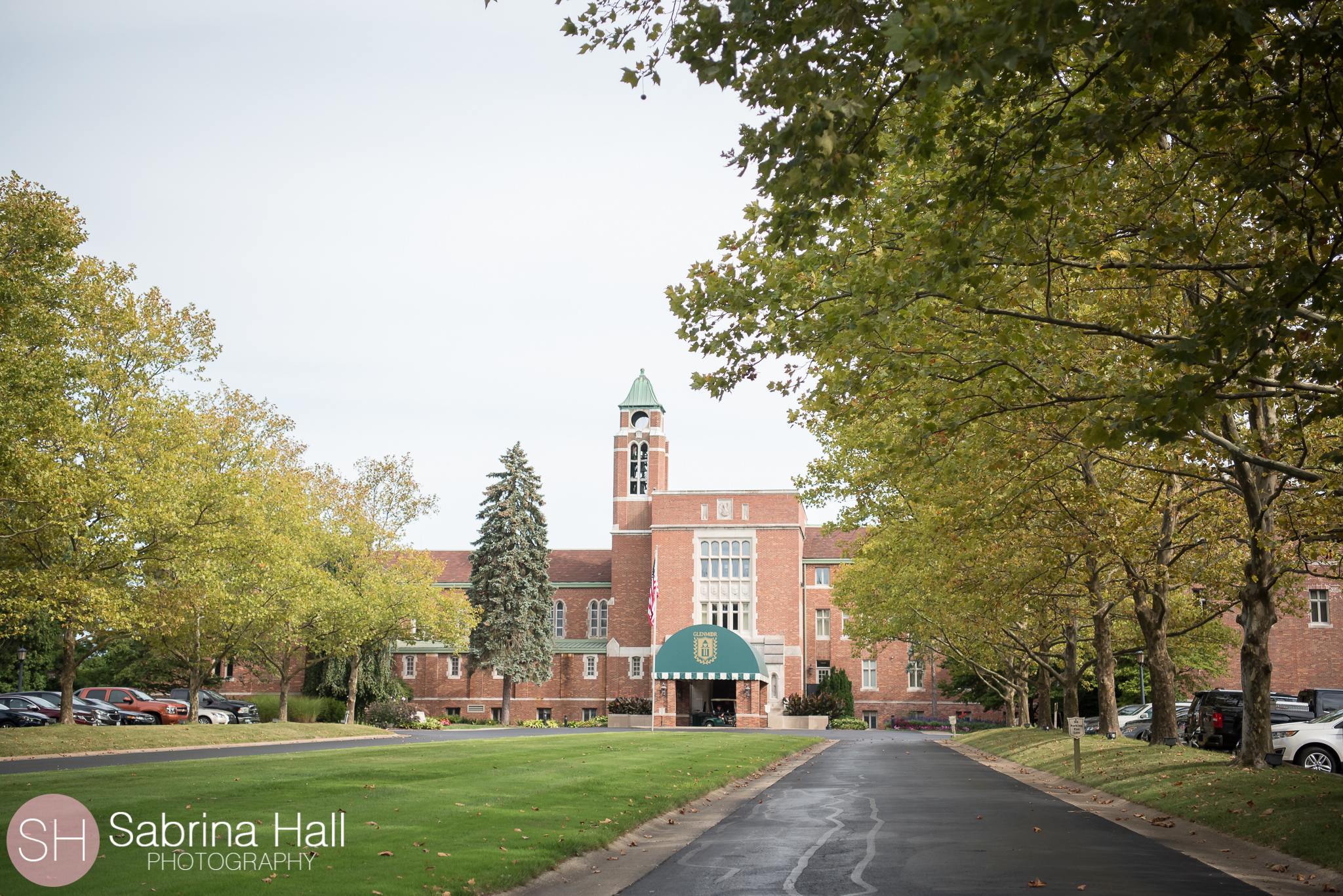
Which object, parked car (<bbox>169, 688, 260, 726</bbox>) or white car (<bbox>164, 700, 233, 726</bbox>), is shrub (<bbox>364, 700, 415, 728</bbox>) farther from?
white car (<bbox>164, 700, 233, 726</bbox>)

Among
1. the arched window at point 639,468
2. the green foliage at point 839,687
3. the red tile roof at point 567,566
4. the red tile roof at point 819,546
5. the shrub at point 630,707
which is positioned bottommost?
the shrub at point 630,707

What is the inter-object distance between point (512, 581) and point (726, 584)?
16.9 m

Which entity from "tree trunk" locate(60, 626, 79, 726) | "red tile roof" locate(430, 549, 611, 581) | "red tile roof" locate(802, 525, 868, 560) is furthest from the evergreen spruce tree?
"tree trunk" locate(60, 626, 79, 726)

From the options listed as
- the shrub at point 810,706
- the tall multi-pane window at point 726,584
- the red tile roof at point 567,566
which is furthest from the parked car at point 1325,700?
the red tile roof at point 567,566

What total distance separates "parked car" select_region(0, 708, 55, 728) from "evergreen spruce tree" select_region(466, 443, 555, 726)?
90.9ft

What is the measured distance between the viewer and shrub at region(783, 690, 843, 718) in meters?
66.6

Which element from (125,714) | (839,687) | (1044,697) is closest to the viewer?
(1044,697)

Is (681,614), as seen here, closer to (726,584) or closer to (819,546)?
(726,584)

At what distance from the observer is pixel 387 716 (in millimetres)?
55062

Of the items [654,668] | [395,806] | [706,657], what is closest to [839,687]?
[706,657]

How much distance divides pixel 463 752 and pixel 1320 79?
22.3 m

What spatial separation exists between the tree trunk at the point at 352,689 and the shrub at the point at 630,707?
17202 millimetres

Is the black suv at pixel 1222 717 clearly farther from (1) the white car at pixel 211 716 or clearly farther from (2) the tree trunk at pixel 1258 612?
(1) the white car at pixel 211 716

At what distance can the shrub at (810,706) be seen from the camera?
2623 inches
